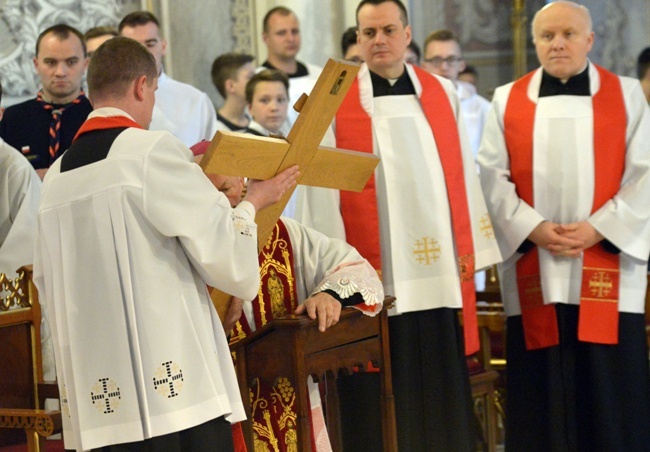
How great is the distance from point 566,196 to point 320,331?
7.12 ft

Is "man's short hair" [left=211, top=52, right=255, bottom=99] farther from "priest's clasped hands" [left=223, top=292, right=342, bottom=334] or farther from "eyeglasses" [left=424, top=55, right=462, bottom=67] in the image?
"priest's clasped hands" [left=223, top=292, right=342, bottom=334]

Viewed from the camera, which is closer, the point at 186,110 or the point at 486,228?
the point at 486,228

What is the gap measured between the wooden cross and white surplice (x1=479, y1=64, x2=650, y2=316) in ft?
5.62

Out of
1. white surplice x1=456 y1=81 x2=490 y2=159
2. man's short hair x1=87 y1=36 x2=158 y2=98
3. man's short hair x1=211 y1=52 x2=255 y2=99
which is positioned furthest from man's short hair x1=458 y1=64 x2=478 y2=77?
man's short hair x1=87 y1=36 x2=158 y2=98

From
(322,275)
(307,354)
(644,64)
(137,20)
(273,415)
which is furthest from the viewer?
(644,64)

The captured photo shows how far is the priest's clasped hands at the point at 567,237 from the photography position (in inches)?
220

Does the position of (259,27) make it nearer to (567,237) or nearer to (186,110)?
(186,110)

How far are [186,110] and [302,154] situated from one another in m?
3.41

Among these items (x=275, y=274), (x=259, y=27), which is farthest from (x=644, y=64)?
(x=275, y=274)

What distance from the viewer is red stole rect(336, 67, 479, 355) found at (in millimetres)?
5410

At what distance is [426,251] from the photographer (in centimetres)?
544

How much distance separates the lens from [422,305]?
540cm

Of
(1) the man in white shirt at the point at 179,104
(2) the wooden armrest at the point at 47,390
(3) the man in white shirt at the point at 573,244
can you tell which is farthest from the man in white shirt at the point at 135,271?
(1) the man in white shirt at the point at 179,104

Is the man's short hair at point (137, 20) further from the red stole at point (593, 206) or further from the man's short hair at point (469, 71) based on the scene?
the man's short hair at point (469, 71)
